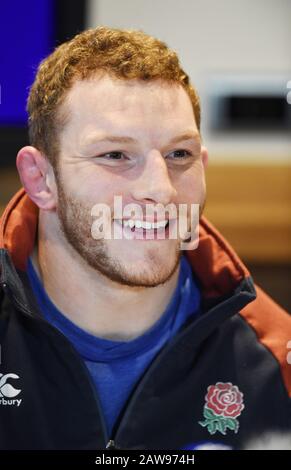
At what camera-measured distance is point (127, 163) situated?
3.00 feet

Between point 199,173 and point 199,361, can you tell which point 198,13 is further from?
point 199,361

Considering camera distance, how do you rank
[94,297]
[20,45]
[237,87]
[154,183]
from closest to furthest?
[154,183] → [94,297] → [20,45] → [237,87]

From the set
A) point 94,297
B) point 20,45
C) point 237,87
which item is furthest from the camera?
point 237,87

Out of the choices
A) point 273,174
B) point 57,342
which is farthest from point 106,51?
point 273,174

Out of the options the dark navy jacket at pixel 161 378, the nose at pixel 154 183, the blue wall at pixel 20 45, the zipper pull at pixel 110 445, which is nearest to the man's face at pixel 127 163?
the nose at pixel 154 183

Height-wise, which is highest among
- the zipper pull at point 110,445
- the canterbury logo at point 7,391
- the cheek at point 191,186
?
the cheek at point 191,186

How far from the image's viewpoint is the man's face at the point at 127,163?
89 cm

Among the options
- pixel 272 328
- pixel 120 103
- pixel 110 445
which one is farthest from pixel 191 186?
pixel 110 445

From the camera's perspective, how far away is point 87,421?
0.93 metres

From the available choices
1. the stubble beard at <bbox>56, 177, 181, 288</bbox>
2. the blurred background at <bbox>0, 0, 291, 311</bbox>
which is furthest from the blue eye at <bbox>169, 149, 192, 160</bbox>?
the blurred background at <bbox>0, 0, 291, 311</bbox>

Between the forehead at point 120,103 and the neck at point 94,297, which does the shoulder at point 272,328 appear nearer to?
the neck at point 94,297

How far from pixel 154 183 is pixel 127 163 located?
0.16 ft

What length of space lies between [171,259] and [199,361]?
16 cm

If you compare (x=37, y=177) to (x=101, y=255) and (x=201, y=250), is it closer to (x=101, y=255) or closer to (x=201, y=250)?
(x=101, y=255)
